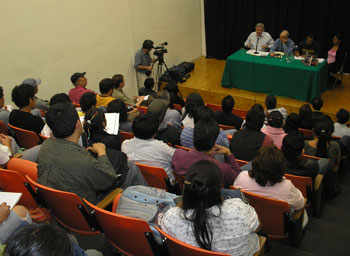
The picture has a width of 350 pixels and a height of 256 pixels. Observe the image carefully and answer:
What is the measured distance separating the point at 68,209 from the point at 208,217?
96 cm

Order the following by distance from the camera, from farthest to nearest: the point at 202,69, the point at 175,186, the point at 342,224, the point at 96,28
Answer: the point at 202,69 < the point at 96,28 < the point at 342,224 < the point at 175,186

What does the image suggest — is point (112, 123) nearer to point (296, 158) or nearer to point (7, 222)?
point (7, 222)

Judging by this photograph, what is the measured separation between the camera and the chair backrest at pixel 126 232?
165 cm

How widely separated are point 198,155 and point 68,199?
0.91 metres

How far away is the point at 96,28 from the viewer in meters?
5.38

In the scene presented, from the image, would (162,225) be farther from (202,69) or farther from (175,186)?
(202,69)

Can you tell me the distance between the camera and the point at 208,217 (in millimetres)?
1504

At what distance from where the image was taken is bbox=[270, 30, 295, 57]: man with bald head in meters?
5.87

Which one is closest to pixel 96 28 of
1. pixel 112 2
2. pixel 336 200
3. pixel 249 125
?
pixel 112 2

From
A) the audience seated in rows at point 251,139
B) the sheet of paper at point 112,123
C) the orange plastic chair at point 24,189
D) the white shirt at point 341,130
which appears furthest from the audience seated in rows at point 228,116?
the orange plastic chair at point 24,189

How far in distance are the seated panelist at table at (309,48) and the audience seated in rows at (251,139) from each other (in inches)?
135

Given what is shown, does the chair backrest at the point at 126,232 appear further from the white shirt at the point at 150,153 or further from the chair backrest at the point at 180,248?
the white shirt at the point at 150,153

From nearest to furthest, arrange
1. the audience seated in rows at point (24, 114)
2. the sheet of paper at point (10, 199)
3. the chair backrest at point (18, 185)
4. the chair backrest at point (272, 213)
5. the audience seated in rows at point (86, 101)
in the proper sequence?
the sheet of paper at point (10, 199)
the chair backrest at point (272, 213)
the chair backrest at point (18, 185)
the audience seated in rows at point (24, 114)
the audience seated in rows at point (86, 101)

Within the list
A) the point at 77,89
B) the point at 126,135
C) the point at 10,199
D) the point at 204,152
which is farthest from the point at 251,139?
the point at 77,89
